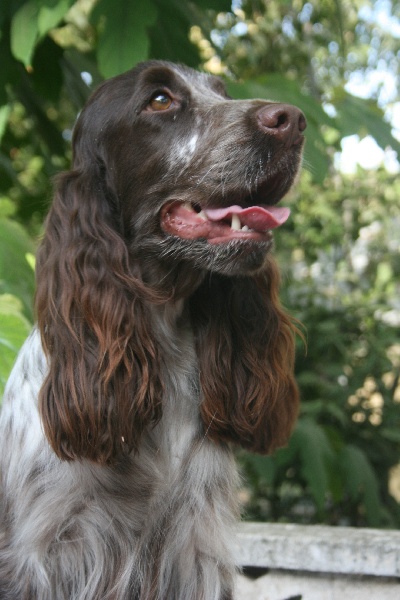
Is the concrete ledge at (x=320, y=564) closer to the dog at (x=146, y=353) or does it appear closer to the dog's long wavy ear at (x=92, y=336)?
the dog at (x=146, y=353)

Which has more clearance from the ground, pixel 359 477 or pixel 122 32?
pixel 122 32

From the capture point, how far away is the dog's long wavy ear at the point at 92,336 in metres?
2.19

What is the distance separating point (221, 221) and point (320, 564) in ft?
4.75

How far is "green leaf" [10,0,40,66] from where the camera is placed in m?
2.74

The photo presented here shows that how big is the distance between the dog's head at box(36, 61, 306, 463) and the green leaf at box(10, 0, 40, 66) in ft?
1.23

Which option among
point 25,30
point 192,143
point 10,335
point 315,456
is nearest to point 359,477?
point 315,456

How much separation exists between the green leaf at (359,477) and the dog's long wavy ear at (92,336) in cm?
211

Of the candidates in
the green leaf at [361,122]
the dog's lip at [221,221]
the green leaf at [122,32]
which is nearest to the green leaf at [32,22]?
the green leaf at [122,32]

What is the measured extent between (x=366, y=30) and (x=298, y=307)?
2404 mm

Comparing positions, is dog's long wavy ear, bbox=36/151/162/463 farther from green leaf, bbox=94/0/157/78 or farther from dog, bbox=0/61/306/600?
green leaf, bbox=94/0/157/78

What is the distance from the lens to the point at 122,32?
2750mm

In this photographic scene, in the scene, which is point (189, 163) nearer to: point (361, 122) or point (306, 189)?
point (361, 122)

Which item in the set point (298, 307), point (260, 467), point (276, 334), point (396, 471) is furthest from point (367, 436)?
point (276, 334)

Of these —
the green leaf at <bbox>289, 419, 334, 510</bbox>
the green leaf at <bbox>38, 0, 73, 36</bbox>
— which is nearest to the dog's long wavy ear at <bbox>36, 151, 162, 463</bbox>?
the green leaf at <bbox>38, 0, 73, 36</bbox>
